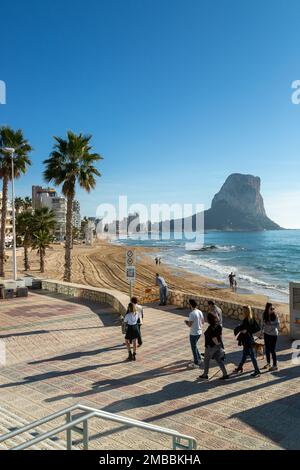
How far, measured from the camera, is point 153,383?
7.68m

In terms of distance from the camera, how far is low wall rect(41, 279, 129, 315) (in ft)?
46.4

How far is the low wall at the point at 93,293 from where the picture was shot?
14.2 m

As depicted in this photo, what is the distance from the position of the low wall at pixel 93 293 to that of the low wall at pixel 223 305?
4.88ft

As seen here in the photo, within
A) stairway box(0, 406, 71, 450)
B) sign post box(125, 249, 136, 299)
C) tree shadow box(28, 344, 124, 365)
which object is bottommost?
tree shadow box(28, 344, 124, 365)

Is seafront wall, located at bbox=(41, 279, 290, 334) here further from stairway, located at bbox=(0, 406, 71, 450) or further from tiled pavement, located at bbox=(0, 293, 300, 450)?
stairway, located at bbox=(0, 406, 71, 450)

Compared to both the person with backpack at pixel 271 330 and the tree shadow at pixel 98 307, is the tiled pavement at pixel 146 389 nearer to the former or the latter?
the person with backpack at pixel 271 330

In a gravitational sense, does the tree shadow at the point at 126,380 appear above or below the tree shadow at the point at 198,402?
below

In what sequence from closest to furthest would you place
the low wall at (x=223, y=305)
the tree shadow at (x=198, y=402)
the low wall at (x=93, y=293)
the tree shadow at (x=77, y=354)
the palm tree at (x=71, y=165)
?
the tree shadow at (x=198, y=402) < the tree shadow at (x=77, y=354) < the low wall at (x=223, y=305) < the low wall at (x=93, y=293) < the palm tree at (x=71, y=165)

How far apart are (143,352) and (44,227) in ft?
118

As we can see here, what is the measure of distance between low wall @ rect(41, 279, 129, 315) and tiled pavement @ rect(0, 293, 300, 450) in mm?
1833

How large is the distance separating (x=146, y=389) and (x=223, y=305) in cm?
684

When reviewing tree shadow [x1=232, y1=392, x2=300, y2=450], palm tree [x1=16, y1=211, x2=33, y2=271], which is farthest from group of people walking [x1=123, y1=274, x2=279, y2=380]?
palm tree [x1=16, y1=211, x2=33, y2=271]

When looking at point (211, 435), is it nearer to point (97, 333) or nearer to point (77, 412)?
point (77, 412)

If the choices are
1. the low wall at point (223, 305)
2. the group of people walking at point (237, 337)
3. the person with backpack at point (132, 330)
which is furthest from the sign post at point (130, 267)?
the group of people walking at point (237, 337)
